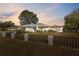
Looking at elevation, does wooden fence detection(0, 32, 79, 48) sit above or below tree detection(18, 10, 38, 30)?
below

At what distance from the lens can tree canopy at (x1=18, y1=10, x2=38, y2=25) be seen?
1.97 m

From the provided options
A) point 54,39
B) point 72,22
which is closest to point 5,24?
point 54,39

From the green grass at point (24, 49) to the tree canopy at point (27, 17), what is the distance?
22 centimetres

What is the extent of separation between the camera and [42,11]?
6.46 ft

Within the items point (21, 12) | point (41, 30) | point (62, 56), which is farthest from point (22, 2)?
point (62, 56)

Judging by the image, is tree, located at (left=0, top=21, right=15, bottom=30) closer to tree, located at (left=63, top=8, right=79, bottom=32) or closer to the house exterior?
the house exterior

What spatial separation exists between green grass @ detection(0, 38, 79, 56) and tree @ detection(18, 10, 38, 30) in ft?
0.67

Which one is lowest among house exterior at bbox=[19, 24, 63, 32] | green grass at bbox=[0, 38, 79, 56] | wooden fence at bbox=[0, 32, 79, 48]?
green grass at bbox=[0, 38, 79, 56]

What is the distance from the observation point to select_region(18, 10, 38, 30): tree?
6.45 ft

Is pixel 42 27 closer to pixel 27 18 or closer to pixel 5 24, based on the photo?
pixel 27 18

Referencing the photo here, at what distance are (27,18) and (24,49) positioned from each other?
1.09ft

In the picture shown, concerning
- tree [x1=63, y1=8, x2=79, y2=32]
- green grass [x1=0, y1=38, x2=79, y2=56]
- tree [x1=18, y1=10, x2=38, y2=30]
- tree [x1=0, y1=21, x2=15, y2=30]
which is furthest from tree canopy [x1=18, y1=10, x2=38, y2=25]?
tree [x1=63, y1=8, x2=79, y2=32]

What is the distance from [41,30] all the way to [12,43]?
13.3 inches

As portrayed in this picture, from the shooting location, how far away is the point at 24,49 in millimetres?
1955
